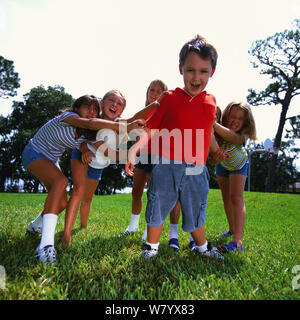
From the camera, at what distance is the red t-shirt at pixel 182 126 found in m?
2.43

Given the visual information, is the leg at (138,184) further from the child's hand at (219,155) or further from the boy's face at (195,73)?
the boy's face at (195,73)

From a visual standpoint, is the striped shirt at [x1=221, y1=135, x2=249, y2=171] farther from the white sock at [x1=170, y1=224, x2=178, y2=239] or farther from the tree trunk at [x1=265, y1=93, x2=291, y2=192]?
the tree trunk at [x1=265, y1=93, x2=291, y2=192]

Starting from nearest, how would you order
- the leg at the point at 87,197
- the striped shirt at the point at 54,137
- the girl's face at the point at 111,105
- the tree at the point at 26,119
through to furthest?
the striped shirt at the point at 54,137 → the girl's face at the point at 111,105 → the leg at the point at 87,197 → the tree at the point at 26,119

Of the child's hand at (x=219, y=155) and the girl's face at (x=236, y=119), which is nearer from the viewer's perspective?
the child's hand at (x=219, y=155)

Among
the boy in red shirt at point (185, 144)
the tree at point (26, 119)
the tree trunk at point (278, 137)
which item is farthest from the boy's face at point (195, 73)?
the tree at point (26, 119)

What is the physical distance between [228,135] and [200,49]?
1.13m

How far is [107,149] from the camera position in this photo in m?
3.13

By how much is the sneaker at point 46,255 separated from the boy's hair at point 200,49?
208 cm

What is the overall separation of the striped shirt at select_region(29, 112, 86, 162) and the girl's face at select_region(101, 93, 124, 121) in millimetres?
613

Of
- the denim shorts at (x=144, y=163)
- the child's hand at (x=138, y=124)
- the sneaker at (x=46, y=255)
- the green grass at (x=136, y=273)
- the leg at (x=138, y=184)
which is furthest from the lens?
the leg at (x=138, y=184)

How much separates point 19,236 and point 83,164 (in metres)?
1.14

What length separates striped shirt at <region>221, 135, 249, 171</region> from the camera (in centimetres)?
325

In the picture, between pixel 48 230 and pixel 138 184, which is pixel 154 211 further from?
pixel 138 184
